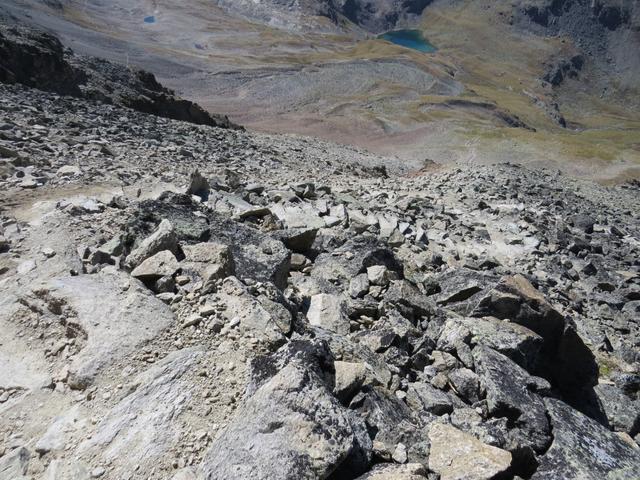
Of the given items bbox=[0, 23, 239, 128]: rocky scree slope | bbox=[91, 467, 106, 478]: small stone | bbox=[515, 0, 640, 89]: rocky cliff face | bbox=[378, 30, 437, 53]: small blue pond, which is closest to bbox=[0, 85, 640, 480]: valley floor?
bbox=[91, 467, 106, 478]: small stone

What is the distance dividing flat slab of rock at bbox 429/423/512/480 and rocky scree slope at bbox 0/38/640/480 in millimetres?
20

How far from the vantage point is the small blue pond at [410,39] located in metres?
170

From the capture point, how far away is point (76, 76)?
2655 cm

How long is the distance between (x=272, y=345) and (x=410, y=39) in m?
200

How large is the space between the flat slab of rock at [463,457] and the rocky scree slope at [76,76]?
25.1m

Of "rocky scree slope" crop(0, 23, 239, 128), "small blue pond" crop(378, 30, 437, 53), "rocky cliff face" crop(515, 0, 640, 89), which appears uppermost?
"rocky cliff face" crop(515, 0, 640, 89)

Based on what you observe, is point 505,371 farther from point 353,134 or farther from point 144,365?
point 353,134

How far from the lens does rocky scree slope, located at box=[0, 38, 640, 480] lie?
175 inches

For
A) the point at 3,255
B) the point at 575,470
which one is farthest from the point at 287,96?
the point at 575,470

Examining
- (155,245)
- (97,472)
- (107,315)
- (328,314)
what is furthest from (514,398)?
(155,245)

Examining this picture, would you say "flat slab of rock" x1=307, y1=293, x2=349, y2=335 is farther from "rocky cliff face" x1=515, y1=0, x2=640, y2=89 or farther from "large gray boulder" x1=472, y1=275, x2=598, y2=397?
"rocky cliff face" x1=515, y1=0, x2=640, y2=89

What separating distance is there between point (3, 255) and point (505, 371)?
9.20m

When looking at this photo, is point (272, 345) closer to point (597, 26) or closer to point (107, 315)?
point (107, 315)

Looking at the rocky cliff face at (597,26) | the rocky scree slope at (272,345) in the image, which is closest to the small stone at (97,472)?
the rocky scree slope at (272,345)
